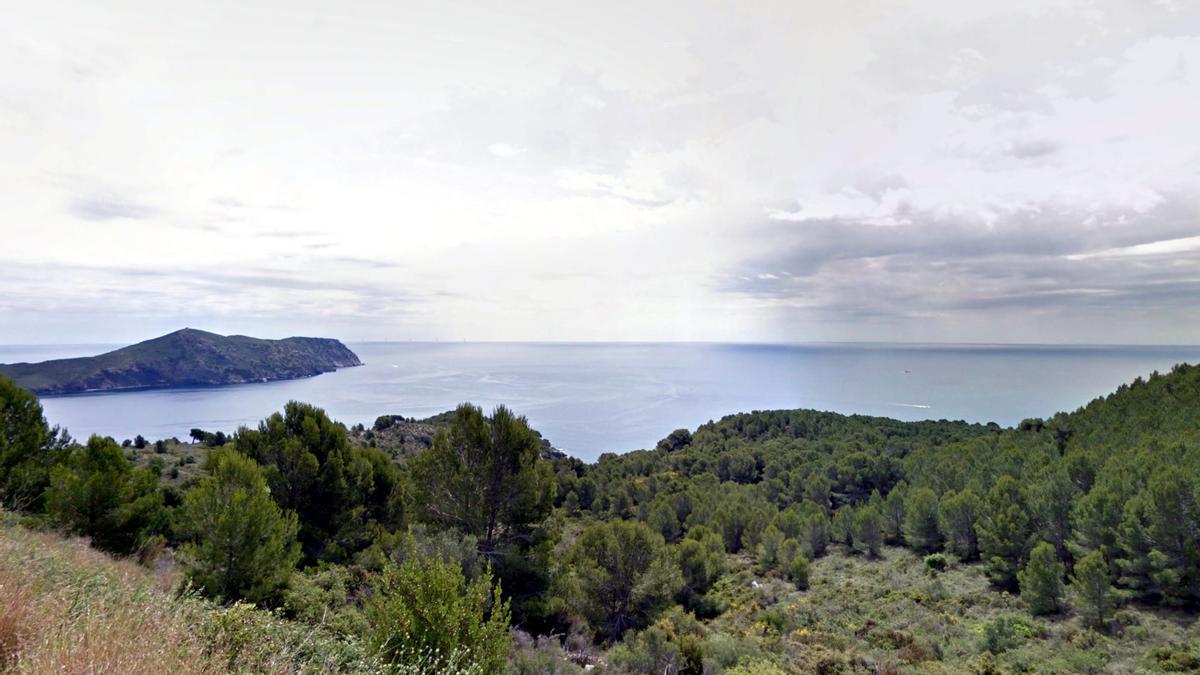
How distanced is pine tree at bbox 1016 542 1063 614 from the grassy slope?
22842mm

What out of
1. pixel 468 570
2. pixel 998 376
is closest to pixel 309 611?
pixel 468 570

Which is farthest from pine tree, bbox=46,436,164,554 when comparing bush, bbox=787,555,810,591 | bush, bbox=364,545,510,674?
bush, bbox=787,555,810,591

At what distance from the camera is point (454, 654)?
17.9 feet

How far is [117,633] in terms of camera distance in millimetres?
3922

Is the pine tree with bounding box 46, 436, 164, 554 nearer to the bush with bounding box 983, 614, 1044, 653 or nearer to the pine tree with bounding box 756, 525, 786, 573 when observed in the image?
the bush with bounding box 983, 614, 1044, 653

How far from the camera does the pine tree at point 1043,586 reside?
17.7 metres

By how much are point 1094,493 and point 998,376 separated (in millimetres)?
191441

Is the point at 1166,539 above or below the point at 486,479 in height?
below

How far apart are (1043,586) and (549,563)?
1792cm

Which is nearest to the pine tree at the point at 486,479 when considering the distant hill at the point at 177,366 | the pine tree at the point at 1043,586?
the pine tree at the point at 1043,586

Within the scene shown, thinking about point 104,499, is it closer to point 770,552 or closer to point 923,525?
point 770,552

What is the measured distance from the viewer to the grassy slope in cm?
342

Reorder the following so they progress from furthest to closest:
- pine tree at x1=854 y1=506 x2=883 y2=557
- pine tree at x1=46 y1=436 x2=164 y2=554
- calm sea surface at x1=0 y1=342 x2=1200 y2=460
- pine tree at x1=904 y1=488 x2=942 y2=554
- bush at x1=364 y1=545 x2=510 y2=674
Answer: calm sea surface at x1=0 y1=342 x2=1200 y2=460, pine tree at x1=854 y1=506 x2=883 y2=557, pine tree at x1=904 y1=488 x2=942 y2=554, pine tree at x1=46 y1=436 x2=164 y2=554, bush at x1=364 y1=545 x2=510 y2=674

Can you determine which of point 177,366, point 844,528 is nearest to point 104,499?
point 844,528
